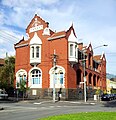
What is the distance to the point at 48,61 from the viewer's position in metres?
50.2

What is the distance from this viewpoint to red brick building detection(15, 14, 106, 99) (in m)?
47.9

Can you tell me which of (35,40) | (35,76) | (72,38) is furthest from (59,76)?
(35,40)

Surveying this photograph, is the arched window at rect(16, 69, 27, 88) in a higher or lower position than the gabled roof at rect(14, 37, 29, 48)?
lower

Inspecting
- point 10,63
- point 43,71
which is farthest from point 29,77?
point 10,63

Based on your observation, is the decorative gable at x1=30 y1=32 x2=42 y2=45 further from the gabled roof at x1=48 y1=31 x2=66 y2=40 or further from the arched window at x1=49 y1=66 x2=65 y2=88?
the arched window at x1=49 y1=66 x2=65 y2=88

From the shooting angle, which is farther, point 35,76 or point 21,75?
point 21,75

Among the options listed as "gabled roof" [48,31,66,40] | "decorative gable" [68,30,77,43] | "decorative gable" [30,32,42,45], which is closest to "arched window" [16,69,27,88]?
"decorative gable" [30,32,42,45]

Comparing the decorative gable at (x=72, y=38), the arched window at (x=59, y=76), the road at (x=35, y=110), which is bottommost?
the road at (x=35, y=110)

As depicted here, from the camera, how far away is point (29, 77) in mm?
52531

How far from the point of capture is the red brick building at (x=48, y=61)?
157 ft

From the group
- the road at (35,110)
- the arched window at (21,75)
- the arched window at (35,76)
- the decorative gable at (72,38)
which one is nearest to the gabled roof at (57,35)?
the decorative gable at (72,38)

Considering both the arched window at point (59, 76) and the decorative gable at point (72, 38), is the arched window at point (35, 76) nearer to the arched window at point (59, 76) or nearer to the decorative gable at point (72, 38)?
the arched window at point (59, 76)

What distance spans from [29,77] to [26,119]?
35395 millimetres

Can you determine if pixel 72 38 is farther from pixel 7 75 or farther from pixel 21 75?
pixel 7 75
